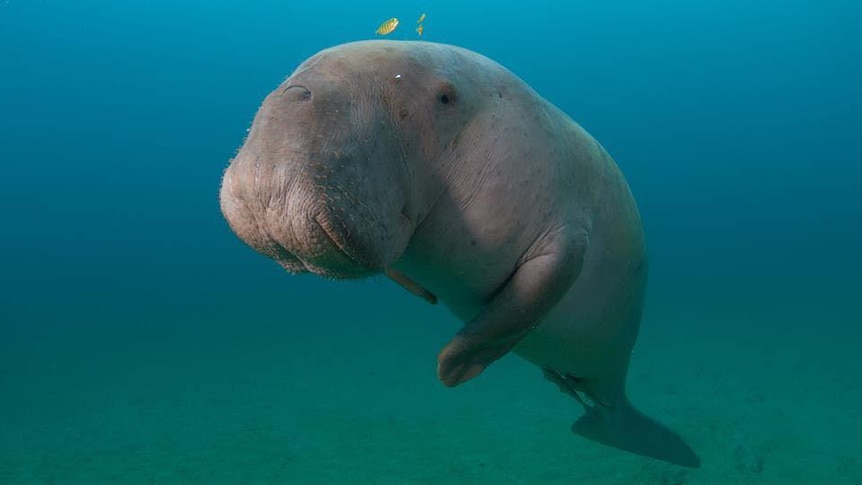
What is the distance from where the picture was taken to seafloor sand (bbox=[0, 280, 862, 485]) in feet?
29.0

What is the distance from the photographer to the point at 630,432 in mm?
5168

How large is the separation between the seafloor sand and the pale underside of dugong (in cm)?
553

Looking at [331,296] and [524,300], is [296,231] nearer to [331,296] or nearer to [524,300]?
[524,300]

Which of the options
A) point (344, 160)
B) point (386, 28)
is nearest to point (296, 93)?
point (344, 160)

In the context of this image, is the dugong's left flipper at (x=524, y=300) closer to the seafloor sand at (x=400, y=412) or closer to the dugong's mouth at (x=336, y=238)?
the dugong's mouth at (x=336, y=238)

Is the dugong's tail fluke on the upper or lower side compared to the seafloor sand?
upper

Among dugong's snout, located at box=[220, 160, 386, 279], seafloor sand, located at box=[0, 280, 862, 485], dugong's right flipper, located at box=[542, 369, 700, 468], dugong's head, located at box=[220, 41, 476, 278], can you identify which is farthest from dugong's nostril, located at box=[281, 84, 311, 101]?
seafloor sand, located at box=[0, 280, 862, 485]

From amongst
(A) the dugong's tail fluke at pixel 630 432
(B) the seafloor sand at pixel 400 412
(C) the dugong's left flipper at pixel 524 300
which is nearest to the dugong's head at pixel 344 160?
(C) the dugong's left flipper at pixel 524 300

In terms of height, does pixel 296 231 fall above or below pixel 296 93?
below

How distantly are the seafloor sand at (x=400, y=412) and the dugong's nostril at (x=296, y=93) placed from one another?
23.6 feet

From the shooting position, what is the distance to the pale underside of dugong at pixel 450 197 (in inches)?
72.2

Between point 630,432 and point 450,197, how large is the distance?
354 cm

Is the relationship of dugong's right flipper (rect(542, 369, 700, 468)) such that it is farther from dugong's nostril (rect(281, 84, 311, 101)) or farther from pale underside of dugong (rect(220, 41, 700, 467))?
dugong's nostril (rect(281, 84, 311, 101))

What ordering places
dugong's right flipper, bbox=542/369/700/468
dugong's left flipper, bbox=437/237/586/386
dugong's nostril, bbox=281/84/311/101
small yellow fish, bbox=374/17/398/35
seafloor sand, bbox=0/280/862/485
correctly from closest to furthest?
dugong's nostril, bbox=281/84/311/101 < dugong's left flipper, bbox=437/237/586/386 < dugong's right flipper, bbox=542/369/700/468 < small yellow fish, bbox=374/17/398/35 < seafloor sand, bbox=0/280/862/485
